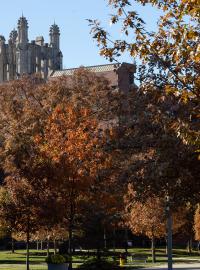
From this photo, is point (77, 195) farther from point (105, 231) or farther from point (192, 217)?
point (192, 217)

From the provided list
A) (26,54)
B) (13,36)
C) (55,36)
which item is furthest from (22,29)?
(55,36)

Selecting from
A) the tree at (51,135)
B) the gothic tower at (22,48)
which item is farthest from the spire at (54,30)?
the tree at (51,135)

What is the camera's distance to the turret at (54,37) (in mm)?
136000

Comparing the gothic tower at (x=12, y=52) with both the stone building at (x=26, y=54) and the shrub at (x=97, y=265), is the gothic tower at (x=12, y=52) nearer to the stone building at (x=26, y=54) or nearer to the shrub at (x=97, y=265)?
the stone building at (x=26, y=54)

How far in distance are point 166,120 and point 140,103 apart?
3.30m

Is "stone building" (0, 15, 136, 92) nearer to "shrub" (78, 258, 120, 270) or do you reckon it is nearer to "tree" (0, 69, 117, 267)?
"tree" (0, 69, 117, 267)

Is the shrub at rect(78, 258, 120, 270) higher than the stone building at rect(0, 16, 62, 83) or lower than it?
lower

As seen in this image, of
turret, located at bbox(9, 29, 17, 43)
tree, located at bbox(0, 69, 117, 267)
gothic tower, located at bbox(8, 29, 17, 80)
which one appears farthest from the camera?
turret, located at bbox(9, 29, 17, 43)

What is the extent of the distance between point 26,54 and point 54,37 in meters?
9.98

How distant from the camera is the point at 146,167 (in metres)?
18.2

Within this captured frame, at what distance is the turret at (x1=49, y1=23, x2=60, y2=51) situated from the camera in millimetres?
136000

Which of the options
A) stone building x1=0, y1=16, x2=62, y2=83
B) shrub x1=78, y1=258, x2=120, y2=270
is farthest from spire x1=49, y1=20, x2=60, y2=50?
shrub x1=78, y1=258, x2=120, y2=270

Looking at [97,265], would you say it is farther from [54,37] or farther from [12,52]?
[54,37]

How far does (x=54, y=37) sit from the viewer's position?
13750 centimetres
